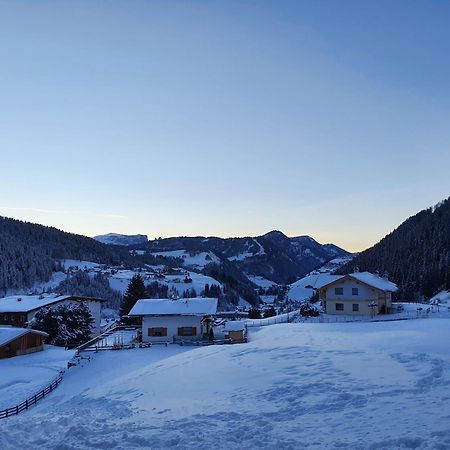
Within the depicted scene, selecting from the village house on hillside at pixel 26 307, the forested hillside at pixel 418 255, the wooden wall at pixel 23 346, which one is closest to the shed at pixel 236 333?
the wooden wall at pixel 23 346

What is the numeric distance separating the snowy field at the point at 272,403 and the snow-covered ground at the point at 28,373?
5.91 meters

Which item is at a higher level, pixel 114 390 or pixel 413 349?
pixel 413 349

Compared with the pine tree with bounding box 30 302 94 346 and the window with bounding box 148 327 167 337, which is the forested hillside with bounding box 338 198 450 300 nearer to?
the window with bounding box 148 327 167 337

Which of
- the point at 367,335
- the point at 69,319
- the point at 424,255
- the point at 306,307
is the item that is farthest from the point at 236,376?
the point at 424,255

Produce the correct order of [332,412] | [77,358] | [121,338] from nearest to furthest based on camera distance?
[332,412] → [77,358] → [121,338]

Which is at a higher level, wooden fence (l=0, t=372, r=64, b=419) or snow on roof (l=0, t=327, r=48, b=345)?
snow on roof (l=0, t=327, r=48, b=345)

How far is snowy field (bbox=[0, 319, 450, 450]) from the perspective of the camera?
47.0ft

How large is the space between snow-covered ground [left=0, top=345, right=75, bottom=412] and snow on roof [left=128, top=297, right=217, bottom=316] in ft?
30.9

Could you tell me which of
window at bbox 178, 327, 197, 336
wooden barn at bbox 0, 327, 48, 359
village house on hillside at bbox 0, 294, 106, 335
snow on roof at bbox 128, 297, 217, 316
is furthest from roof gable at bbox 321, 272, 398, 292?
village house on hillside at bbox 0, 294, 106, 335

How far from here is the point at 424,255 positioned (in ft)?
470

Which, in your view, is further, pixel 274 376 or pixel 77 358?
pixel 77 358

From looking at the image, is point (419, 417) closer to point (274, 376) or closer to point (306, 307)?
point (274, 376)

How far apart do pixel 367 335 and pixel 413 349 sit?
891 cm

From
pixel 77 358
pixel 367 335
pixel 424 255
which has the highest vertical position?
pixel 424 255
